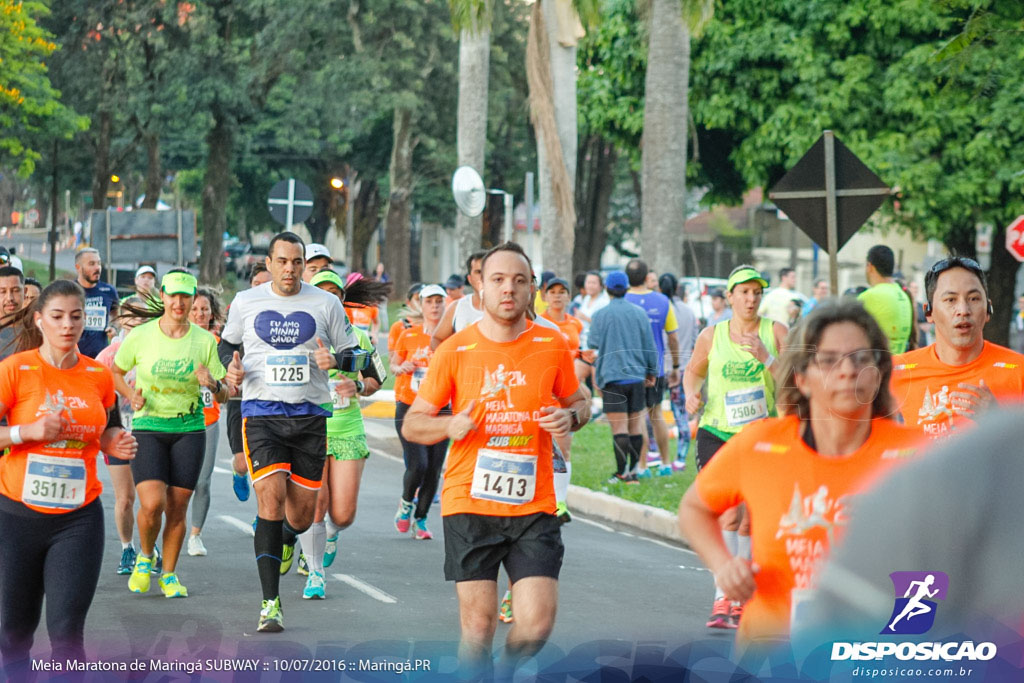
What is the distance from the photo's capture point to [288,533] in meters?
8.35

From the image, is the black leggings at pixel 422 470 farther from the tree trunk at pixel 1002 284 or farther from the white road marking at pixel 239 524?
the tree trunk at pixel 1002 284

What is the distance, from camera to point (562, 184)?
2019cm

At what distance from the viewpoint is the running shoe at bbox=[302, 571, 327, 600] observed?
8562 mm

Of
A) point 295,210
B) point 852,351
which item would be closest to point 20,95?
point 295,210

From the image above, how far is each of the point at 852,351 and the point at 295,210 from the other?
692 inches

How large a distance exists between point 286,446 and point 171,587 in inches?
54.1

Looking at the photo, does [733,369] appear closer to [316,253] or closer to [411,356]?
[316,253]

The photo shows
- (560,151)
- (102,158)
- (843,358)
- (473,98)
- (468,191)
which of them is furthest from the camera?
(102,158)

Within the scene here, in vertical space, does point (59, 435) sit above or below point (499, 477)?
above

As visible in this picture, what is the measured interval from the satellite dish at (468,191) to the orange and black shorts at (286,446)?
9.81 m

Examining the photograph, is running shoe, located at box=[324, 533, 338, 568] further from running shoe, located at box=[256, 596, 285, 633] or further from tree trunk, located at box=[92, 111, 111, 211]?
tree trunk, located at box=[92, 111, 111, 211]

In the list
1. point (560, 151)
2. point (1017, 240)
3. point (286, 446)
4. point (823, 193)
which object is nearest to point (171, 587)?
point (286, 446)

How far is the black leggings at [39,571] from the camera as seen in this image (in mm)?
5664

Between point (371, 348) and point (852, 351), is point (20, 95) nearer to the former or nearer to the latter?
point (371, 348)
